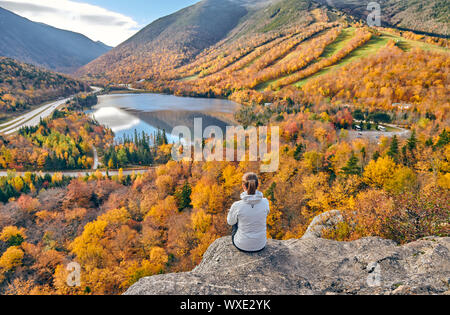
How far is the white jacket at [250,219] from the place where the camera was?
514cm

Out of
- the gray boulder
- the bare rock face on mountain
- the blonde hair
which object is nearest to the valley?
the gray boulder

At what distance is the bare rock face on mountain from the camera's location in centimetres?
462

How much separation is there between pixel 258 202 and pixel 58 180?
59.9m

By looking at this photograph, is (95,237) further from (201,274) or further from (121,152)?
(201,274)

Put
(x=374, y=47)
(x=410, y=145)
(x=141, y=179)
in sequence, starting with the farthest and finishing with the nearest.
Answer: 1. (x=374, y=47)
2. (x=141, y=179)
3. (x=410, y=145)

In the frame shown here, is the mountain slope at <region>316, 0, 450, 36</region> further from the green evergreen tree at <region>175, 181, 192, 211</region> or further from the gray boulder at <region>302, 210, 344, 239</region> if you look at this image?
the gray boulder at <region>302, 210, 344, 239</region>

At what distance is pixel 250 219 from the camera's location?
523cm

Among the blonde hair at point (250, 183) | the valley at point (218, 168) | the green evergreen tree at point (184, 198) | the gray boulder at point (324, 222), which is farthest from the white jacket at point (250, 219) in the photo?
the green evergreen tree at point (184, 198)

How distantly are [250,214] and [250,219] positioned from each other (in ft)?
0.46

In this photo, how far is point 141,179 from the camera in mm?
49188

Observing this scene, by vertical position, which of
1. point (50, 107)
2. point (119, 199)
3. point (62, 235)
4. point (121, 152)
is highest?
point (50, 107)

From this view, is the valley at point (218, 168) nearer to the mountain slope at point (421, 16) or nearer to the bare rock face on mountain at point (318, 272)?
the bare rock face on mountain at point (318, 272)
